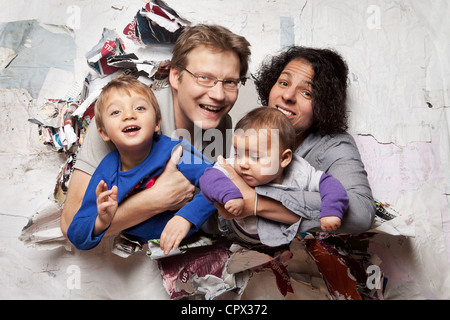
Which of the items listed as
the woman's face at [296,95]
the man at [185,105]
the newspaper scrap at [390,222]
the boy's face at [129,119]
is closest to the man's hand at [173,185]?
the man at [185,105]

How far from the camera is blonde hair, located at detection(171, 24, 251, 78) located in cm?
145

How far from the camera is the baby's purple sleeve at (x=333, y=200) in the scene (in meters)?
1.22

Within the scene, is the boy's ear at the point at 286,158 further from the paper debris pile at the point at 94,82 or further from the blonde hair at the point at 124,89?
the paper debris pile at the point at 94,82

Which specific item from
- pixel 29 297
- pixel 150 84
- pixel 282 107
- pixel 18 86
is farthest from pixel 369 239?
pixel 18 86

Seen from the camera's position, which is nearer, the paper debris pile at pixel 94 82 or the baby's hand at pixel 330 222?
the baby's hand at pixel 330 222

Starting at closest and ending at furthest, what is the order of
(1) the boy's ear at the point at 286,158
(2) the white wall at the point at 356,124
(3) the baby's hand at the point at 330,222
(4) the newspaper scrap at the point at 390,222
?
(3) the baby's hand at the point at 330,222 < (1) the boy's ear at the point at 286,158 < (4) the newspaper scrap at the point at 390,222 < (2) the white wall at the point at 356,124

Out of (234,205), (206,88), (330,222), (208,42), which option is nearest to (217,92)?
(206,88)

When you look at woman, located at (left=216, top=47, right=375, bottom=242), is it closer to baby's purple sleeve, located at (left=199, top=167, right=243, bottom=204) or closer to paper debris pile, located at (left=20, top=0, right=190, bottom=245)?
baby's purple sleeve, located at (left=199, top=167, right=243, bottom=204)

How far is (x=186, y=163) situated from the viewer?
4.74 feet

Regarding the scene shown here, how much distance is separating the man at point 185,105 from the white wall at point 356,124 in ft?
1.29

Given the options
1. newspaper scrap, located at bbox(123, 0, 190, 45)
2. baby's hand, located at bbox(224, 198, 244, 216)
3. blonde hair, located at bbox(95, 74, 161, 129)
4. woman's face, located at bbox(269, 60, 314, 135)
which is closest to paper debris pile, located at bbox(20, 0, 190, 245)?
newspaper scrap, located at bbox(123, 0, 190, 45)

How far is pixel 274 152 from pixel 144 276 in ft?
2.66

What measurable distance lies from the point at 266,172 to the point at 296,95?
38 cm

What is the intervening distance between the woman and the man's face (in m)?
0.21
